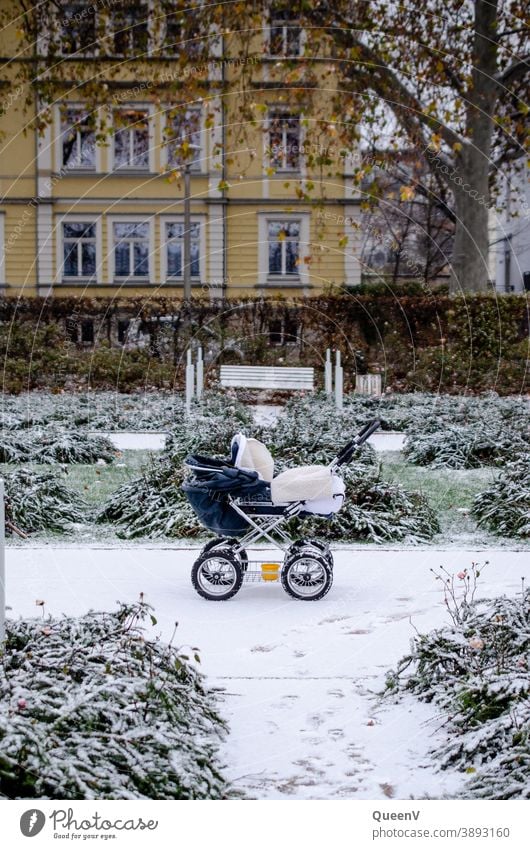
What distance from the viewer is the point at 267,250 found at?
2416 centimetres

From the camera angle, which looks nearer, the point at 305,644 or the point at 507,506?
the point at 305,644

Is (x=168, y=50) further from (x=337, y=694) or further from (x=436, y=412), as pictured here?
(x=337, y=694)

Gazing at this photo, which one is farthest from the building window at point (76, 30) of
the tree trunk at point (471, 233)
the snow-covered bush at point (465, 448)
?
the snow-covered bush at point (465, 448)

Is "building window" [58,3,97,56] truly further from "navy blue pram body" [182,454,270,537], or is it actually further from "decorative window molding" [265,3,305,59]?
"navy blue pram body" [182,454,270,537]

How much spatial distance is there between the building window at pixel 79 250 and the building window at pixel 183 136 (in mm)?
2332

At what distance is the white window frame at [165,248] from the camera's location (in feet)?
76.2

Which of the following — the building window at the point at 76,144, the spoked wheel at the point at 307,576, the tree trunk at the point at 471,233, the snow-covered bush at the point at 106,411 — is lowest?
the spoked wheel at the point at 307,576

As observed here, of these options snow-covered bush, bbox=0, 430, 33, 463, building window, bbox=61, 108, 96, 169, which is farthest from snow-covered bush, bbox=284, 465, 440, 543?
building window, bbox=61, 108, 96, 169

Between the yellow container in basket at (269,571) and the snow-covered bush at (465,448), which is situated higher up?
the snow-covered bush at (465,448)

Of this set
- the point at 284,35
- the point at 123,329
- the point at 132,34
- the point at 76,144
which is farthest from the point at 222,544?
the point at 76,144

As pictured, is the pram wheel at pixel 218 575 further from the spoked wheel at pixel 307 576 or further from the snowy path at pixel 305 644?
the spoked wheel at pixel 307 576

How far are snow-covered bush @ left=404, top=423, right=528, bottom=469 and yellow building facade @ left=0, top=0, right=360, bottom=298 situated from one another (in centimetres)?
932

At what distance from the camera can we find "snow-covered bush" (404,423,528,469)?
37.2ft

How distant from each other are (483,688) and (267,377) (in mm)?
13061
